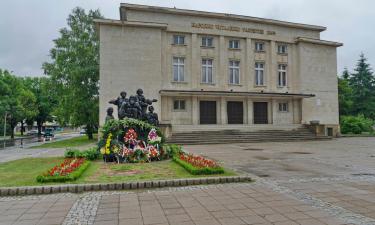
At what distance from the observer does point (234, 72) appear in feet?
101

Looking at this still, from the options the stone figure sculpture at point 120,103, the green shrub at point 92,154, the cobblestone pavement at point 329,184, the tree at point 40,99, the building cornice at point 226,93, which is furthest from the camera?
the tree at point 40,99

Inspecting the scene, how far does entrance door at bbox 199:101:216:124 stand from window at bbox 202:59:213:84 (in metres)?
2.32

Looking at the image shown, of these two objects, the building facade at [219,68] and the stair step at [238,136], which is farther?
the building facade at [219,68]

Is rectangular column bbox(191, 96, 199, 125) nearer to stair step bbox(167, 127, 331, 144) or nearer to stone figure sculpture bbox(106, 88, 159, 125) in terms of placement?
stair step bbox(167, 127, 331, 144)

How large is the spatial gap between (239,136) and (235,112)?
16.1 feet

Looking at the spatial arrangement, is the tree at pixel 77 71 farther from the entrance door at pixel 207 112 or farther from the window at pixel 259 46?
the window at pixel 259 46

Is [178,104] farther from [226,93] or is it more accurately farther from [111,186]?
[111,186]

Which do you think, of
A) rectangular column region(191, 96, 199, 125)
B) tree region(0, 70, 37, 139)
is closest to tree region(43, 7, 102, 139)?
tree region(0, 70, 37, 139)

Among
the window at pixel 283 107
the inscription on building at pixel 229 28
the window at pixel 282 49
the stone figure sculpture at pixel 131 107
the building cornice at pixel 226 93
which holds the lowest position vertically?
the stone figure sculpture at pixel 131 107

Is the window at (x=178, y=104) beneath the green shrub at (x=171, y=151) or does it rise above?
above

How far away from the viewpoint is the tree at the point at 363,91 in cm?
4541

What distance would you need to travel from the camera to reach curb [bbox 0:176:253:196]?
700 cm

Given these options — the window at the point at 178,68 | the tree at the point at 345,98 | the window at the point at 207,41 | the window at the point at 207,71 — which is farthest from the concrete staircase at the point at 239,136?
the tree at the point at 345,98

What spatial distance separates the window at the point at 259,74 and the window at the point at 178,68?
8.40 metres
